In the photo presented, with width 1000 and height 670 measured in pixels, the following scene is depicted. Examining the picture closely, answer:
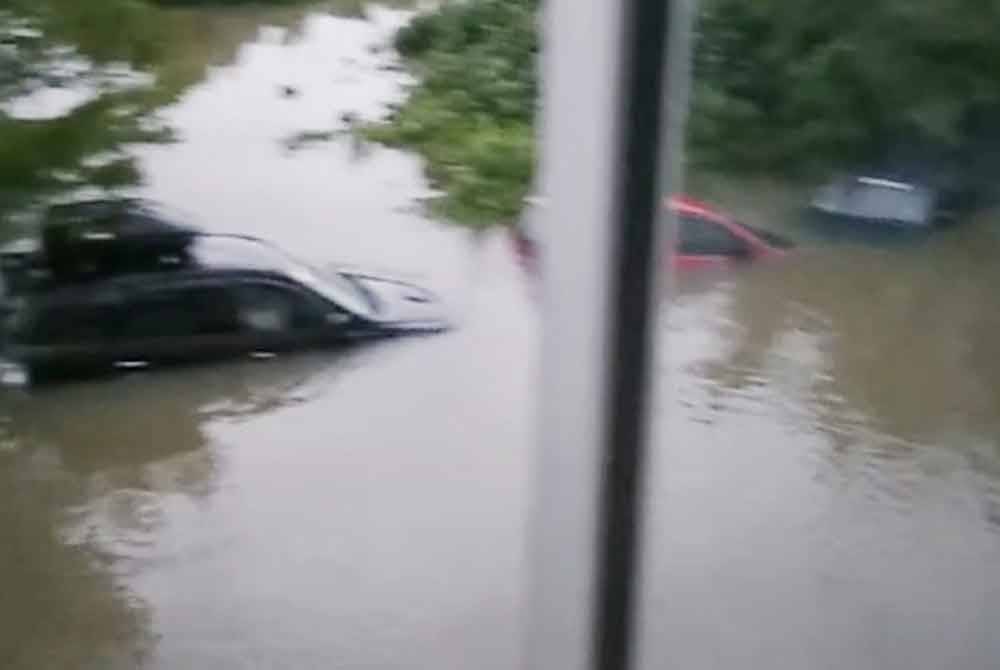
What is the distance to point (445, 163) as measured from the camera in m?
1.17

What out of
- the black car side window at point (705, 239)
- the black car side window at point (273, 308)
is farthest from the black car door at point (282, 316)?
the black car side window at point (705, 239)

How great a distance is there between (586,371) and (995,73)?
0.98 ft

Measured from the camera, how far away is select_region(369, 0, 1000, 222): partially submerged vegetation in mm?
1095

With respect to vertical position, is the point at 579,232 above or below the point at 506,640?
above

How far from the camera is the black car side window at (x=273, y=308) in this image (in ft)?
3.83

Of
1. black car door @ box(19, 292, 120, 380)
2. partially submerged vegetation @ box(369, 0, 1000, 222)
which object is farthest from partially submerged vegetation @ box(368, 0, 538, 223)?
black car door @ box(19, 292, 120, 380)

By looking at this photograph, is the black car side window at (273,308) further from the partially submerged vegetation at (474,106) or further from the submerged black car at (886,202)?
the submerged black car at (886,202)

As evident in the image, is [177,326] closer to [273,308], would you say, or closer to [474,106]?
[273,308]

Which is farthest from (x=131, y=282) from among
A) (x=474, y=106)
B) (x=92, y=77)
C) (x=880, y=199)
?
(x=880, y=199)

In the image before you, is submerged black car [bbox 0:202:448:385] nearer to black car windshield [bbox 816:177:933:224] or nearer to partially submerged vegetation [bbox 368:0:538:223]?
partially submerged vegetation [bbox 368:0:538:223]

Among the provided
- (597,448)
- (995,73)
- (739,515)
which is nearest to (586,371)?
(597,448)

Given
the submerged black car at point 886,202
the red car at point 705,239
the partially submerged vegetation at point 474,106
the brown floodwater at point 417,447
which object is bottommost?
the brown floodwater at point 417,447

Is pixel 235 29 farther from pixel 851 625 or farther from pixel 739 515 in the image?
pixel 851 625

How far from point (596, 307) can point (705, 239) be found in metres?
0.09
